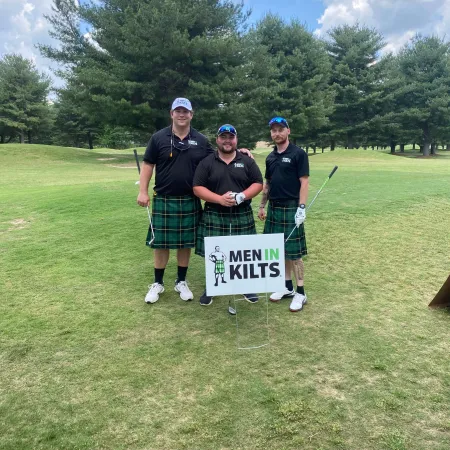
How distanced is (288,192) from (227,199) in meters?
0.61

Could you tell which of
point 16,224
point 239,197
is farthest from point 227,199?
point 16,224

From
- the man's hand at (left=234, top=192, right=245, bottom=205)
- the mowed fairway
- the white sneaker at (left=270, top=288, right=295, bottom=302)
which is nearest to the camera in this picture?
the mowed fairway

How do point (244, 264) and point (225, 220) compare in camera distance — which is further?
point (225, 220)

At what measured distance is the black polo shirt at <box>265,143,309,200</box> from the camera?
11.9 feet

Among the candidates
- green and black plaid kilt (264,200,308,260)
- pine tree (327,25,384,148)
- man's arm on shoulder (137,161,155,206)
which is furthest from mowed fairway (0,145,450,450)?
pine tree (327,25,384,148)

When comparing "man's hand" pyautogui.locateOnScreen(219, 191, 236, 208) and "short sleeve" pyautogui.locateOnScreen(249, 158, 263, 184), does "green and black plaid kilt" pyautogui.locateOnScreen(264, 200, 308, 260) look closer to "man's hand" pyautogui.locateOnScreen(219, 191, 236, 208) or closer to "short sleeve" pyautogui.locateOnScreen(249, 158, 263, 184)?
"short sleeve" pyautogui.locateOnScreen(249, 158, 263, 184)

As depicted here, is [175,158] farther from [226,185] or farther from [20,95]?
[20,95]

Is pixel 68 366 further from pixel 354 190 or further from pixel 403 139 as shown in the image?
pixel 403 139

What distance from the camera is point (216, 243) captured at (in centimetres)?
321

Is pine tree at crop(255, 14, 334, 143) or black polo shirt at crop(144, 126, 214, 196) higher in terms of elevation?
pine tree at crop(255, 14, 334, 143)

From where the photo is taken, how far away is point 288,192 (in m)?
3.73

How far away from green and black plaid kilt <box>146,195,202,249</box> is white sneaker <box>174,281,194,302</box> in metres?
0.43

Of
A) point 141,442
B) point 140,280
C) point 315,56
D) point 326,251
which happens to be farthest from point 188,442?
point 315,56

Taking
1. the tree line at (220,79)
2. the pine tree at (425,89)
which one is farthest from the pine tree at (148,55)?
the pine tree at (425,89)
